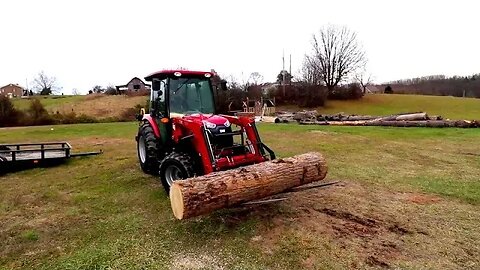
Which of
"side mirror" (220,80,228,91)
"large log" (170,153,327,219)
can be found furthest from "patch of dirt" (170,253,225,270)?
"side mirror" (220,80,228,91)

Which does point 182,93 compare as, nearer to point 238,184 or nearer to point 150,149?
point 150,149

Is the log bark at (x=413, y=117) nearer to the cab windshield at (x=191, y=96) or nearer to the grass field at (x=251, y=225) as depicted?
the grass field at (x=251, y=225)

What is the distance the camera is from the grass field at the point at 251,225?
4.02 meters

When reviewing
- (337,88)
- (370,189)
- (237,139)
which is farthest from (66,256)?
(337,88)

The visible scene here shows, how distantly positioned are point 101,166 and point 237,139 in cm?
480

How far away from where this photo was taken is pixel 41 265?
156 inches

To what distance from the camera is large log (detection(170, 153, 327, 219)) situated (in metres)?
4.38

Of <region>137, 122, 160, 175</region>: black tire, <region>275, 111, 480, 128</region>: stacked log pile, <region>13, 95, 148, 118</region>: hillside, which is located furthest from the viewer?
<region>13, 95, 148, 118</region>: hillside

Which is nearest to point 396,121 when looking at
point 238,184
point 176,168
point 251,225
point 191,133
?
point 191,133

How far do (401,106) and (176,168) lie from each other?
37.6 m

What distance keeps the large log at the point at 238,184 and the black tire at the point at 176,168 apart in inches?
36.1

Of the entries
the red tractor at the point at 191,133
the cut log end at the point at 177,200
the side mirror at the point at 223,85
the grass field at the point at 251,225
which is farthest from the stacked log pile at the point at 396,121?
the cut log end at the point at 177,200

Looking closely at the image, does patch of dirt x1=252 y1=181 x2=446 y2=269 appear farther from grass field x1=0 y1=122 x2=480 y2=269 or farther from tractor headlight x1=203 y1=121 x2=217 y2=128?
tractor headlight x1=203 y1=121 x2=217 y2=128

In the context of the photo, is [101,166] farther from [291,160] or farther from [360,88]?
[360,88]
